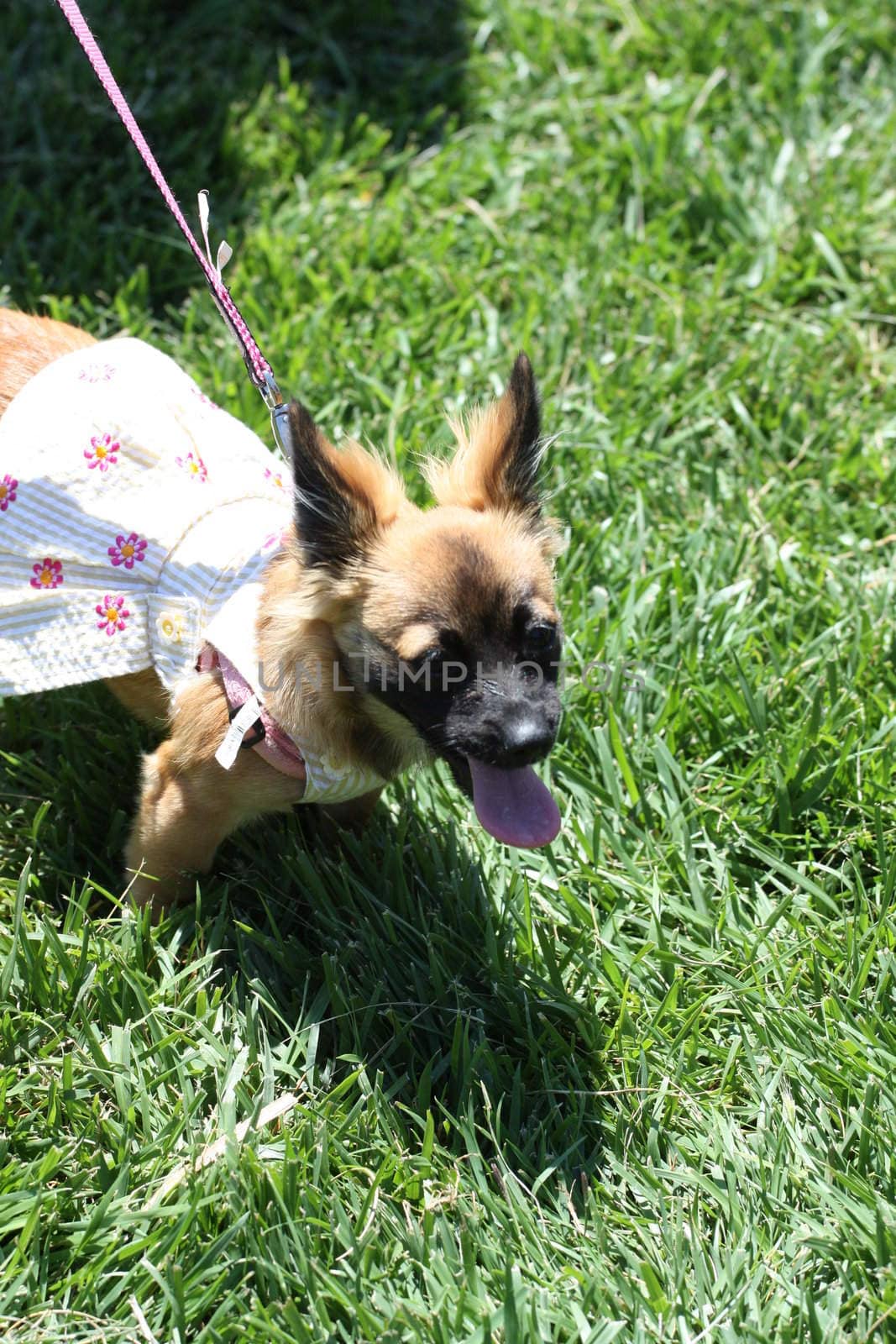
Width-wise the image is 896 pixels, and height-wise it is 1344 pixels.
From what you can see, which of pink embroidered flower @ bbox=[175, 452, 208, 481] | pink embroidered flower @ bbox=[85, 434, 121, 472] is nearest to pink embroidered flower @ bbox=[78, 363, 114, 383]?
pink embroidered flower @ bbox=[85, 434, 121, 472]

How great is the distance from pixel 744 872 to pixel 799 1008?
1.66 feet

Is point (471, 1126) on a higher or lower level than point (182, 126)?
lower

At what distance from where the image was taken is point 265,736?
8.96 ft

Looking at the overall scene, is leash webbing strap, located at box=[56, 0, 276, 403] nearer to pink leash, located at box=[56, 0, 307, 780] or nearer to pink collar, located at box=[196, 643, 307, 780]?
pink leash, located at box=[56, 0, 307, 780]

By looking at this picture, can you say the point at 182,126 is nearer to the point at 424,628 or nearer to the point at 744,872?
the point at 424,628

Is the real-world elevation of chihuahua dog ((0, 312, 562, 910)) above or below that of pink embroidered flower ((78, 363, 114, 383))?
below

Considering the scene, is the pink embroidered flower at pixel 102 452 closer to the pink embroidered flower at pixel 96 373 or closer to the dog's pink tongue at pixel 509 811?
the pink embroidered flower at pixel 96 373

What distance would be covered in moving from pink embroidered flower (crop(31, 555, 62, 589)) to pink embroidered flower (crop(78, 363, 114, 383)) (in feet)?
1.59

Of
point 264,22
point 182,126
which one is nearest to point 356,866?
point 182,126

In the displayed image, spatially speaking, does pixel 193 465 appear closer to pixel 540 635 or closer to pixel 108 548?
pixel 108 548

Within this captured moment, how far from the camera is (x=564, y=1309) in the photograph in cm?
233

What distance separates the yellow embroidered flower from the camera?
2.87 metres

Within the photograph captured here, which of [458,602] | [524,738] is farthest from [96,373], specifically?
[524,738]

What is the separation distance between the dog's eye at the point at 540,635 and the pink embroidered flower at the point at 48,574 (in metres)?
1.22
